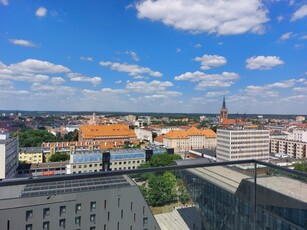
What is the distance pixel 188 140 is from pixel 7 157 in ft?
107

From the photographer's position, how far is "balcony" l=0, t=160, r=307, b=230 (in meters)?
1.31

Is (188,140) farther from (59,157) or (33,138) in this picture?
(33,138)

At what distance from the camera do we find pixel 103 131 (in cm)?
4881

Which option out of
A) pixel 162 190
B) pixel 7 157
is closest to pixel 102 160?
A: pixel 7 157

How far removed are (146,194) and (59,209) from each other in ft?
1.67

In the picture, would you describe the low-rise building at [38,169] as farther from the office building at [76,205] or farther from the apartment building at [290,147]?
the apartment building at [290,147]

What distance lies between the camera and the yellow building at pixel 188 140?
152 ft

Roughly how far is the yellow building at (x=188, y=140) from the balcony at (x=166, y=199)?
44.3 m

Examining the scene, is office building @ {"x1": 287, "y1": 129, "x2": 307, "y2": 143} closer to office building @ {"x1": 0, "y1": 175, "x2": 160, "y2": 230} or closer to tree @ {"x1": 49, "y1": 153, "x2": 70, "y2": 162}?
tree @ {"x1": 49, "y1": 153, "x2": 70, "y2": 162}

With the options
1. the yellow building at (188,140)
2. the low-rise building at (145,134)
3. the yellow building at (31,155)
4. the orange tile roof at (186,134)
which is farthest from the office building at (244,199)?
the low-rise building at (145,134)

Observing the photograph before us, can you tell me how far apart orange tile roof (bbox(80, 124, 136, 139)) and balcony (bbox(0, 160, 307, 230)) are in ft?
151

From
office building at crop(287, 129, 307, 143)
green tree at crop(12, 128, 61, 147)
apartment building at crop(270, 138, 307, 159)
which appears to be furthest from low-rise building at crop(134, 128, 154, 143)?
office building at crop(287, 129, 307, 143)

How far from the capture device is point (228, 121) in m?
67.3

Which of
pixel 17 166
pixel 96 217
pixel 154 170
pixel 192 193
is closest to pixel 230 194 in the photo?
pixel 192 193
